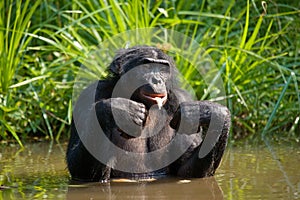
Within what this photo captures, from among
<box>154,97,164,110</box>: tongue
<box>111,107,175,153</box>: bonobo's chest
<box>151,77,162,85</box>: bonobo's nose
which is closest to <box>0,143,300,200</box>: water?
<box>111,107,175,153</box>: bonobo's chest

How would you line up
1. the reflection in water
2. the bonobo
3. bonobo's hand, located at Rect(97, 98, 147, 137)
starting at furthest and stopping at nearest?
the bonobo
bonobo's hand, located at Rect(97, 98, 147, 137)
the reflection in water

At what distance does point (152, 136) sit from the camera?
5.08 metres

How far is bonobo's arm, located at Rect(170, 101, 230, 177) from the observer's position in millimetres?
4742

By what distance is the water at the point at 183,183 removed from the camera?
4.39m

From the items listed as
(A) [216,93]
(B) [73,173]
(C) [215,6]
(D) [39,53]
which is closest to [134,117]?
(B) [73,173]

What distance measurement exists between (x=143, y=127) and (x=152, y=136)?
0.36 feet

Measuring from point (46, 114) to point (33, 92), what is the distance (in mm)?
281

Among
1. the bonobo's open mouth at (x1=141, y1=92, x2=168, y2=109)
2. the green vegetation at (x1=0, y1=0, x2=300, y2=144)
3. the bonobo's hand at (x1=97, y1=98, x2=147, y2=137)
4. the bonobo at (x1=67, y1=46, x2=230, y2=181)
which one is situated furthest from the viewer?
the green vegetation at (x1=0, y1=0, x2=300, y2=144)

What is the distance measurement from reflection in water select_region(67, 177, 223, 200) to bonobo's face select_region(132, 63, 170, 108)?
20.6 inches

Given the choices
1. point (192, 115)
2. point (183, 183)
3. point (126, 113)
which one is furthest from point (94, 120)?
point (183, 183)

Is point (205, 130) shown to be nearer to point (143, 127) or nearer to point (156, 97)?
point (143, 127)

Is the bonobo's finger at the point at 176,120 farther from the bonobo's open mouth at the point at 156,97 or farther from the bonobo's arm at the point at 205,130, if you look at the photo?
the bonobo's open mouth at the point at 156,97

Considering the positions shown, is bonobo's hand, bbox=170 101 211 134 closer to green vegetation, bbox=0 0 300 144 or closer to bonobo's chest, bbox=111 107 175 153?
bonobo's chest, bbox=111 107 175 153

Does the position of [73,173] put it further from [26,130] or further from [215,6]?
[215,6]
